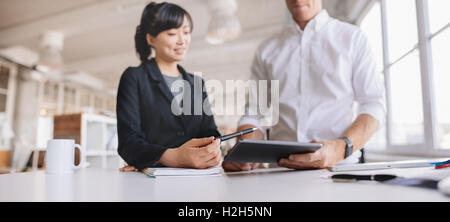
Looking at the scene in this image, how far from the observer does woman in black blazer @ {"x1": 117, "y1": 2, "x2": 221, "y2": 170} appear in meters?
0.80

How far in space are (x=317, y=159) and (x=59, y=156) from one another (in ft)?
2.07

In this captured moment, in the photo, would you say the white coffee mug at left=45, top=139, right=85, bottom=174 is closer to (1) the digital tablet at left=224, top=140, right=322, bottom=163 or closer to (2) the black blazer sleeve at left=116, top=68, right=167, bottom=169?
(2) the black blazer sleeve at left=116, top=68, right=167, bottom=169

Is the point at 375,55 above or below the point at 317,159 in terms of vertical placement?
above

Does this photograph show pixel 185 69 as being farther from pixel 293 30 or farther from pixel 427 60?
pixel 427 60

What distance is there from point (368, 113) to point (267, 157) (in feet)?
1.42

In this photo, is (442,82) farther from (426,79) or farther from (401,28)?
(401,28)

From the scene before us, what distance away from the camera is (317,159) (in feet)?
2.54

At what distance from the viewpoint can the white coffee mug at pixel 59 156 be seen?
0.73 meters

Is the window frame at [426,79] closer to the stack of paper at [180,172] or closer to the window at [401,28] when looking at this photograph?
the window at [401,28]

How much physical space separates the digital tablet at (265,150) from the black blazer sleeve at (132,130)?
0.21 metres

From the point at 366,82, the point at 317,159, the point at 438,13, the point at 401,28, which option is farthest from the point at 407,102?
the point at 317,159

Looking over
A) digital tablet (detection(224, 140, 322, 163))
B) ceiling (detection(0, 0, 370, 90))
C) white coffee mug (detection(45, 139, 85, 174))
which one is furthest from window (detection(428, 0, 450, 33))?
white coffee mug (detection(45, 139, 85, 174))

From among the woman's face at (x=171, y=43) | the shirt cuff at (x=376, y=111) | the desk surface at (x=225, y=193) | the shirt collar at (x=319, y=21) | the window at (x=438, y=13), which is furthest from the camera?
the window at (x=438, y=13)

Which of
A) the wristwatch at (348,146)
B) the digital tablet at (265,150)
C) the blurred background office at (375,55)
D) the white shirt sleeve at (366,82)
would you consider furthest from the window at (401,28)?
the digital tablet at (265,150)
